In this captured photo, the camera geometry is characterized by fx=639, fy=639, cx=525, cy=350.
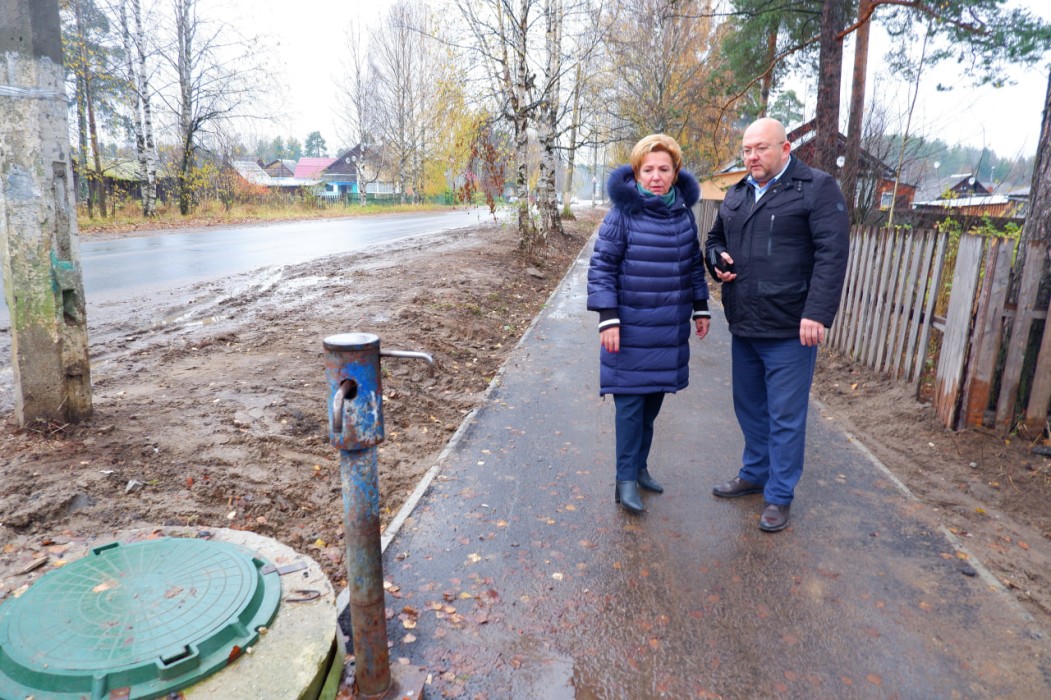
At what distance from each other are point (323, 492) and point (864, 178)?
13.4 m

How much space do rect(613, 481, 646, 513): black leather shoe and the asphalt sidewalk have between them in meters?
0.06

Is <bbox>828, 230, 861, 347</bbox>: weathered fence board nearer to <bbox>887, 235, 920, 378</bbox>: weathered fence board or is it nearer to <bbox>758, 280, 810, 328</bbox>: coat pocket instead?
<bbox>887, 235, 920, 378</bbox>: weathered fence board

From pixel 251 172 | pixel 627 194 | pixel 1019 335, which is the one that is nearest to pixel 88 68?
pixel 627 194

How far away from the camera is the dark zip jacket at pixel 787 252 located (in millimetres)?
3137

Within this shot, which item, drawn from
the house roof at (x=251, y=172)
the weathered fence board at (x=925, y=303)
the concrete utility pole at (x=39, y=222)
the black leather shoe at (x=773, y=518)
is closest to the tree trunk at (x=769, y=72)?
the weathered fence board at (x=925, y=303)

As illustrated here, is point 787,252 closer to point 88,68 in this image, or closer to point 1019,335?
point 1019,335

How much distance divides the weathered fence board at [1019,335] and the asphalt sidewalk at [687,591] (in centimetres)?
112

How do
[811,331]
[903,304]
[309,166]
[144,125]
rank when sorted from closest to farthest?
1. [811,331]
2. [903,304]
3. [144,125]
4. [309,166]

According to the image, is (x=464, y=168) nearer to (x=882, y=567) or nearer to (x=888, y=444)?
(x=888, y=444)

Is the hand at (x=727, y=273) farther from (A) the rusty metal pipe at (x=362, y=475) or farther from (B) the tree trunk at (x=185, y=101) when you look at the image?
(B) the tree trunk at (x=185, y=101)

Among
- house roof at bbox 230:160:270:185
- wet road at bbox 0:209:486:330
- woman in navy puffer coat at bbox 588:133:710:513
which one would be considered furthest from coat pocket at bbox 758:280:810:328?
house roof at bbox 230:160:270:185

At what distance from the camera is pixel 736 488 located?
3.75 meters

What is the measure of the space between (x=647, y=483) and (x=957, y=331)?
2.83m

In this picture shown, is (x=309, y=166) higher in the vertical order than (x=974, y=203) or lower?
higher
